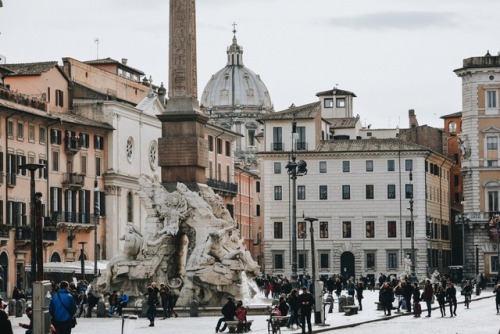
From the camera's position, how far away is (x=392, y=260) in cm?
11019

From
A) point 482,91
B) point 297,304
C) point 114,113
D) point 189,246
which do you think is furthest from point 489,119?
point 297,304

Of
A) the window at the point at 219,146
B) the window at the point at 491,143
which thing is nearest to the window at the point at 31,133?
the window at the point at 219,146

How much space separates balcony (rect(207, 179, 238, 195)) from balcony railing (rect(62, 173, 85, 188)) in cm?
1923

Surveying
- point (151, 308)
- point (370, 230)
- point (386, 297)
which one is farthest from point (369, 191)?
point (151, 308)

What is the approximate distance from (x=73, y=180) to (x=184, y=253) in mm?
32764

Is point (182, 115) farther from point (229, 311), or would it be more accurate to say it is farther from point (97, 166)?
point (97, 166)

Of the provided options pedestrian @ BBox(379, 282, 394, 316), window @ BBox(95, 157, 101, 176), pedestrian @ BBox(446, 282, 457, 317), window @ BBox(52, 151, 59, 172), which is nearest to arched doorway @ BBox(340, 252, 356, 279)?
window @ BBox(95, 157, 101, 176)

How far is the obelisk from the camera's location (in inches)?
2105

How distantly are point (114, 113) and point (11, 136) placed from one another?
13868 millimetres

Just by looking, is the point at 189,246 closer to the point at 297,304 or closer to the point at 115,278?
the point at 115,278

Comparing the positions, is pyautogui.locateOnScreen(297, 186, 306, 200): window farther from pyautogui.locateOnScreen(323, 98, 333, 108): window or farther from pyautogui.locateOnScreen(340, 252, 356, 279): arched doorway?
pyautogui.locateOnScreen(323, 98, 333, 108): window

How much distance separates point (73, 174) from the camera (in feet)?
283

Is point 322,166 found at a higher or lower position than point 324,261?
higher

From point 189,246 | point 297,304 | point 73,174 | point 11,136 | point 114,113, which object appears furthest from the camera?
point 114,113
